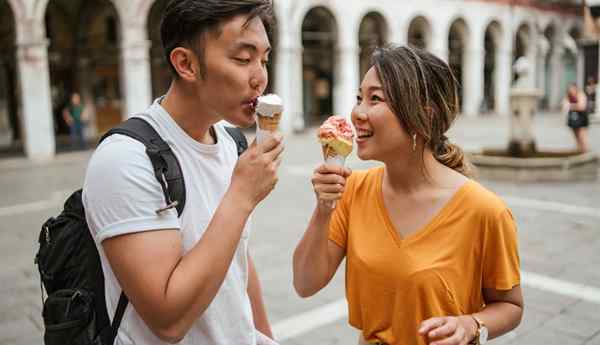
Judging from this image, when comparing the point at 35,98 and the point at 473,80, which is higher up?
the point at 473,80

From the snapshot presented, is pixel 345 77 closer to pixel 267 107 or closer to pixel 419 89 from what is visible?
pixel 419 89

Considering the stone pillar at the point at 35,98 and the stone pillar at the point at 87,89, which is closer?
the stone pillar at the point at 35,98

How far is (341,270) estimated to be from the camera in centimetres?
573

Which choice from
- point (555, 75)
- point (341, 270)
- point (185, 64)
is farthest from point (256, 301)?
point (555, 75)

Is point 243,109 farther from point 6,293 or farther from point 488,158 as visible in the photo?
point 488,158

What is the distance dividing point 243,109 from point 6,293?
4.74 meters

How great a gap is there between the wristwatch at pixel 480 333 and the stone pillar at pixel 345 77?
872 inches

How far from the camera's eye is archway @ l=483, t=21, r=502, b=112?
32.7 metres

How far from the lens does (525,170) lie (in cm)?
1052

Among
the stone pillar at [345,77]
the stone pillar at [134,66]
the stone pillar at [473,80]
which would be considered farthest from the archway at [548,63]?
the stone pillar at [134,66]

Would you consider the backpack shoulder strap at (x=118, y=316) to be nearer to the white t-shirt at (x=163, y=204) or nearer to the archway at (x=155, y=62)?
the white t-shirt at (x=163, y=204)

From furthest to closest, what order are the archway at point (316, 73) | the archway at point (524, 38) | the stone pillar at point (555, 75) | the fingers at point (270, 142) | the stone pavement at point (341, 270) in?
1. the stone pillar at point (555, 75)
2. the archway at point (524, 38)
3. the archway at point (316, 73)
4. the stone pavement at point (341, 270)
5. the fingers at point (270, 142)

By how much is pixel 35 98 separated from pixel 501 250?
647 inches

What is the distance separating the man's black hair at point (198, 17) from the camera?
1.52m
